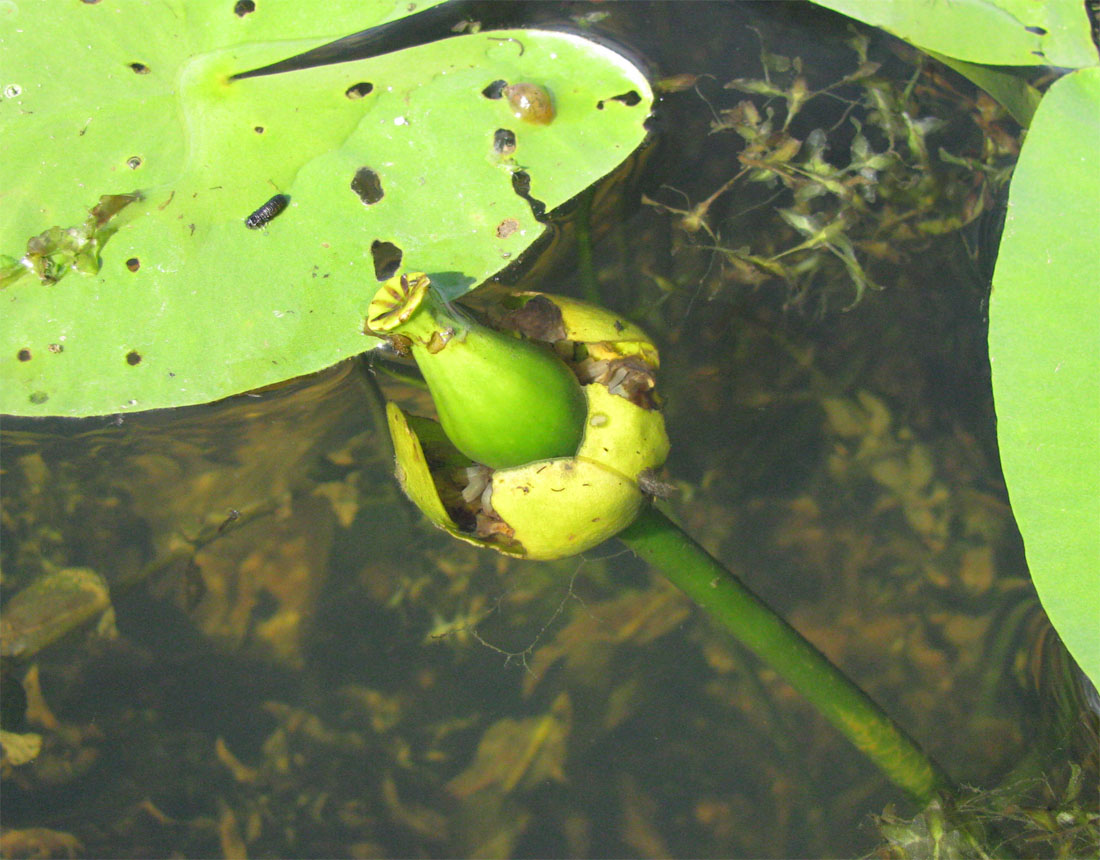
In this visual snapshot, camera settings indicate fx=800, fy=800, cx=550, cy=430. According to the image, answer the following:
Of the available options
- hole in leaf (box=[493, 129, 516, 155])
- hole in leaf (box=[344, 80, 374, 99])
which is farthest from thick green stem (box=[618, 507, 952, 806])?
hole in leaf (box=[344, 80, 374, 99])

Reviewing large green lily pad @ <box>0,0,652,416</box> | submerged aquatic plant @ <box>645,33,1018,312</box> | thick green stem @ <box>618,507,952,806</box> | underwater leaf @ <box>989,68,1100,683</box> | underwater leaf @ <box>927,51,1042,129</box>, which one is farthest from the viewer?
submerged aquatic plant @ <box>645,33,1018,312</box>

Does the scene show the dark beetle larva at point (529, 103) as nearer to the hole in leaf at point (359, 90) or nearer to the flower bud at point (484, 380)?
the hole in leaf at point (359, 90)

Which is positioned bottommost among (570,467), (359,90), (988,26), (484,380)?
(570,467)

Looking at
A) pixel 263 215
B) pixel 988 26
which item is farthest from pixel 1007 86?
pixel 263 215

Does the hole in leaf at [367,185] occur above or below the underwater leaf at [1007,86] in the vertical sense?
below

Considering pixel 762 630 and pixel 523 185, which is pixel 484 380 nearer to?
pixel 523 185

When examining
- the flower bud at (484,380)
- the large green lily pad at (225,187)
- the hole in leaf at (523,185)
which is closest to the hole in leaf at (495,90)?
the large green lily pad at (225,187)

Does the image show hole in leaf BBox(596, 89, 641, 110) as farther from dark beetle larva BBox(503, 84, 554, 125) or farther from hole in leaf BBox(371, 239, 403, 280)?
hole in leaf BBox(371, 239, 403, 280)
